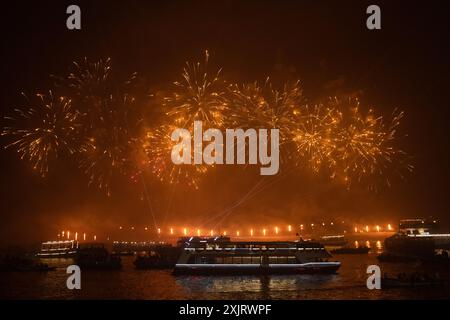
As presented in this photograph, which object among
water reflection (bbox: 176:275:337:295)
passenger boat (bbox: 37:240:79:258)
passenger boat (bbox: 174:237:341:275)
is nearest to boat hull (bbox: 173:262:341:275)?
passenger boat (bbox: 174:237:341:275)

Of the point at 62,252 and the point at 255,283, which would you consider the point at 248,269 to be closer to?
the point at 255,283

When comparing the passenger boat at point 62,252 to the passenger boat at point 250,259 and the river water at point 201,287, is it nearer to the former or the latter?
the river water at point 201,287

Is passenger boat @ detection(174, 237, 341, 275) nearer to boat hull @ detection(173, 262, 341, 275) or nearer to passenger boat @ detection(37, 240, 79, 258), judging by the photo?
boat hull @ detection(173, 262, 341, 275)

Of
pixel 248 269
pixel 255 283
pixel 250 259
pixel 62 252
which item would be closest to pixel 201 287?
pixel 255 283

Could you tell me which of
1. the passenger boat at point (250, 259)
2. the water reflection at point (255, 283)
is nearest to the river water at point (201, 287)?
the water reflection at point (255, 283)

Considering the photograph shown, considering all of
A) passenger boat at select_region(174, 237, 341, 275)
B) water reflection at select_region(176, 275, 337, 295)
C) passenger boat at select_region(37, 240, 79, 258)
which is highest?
passenger boat at select_region(174, 237, 341, 275)
